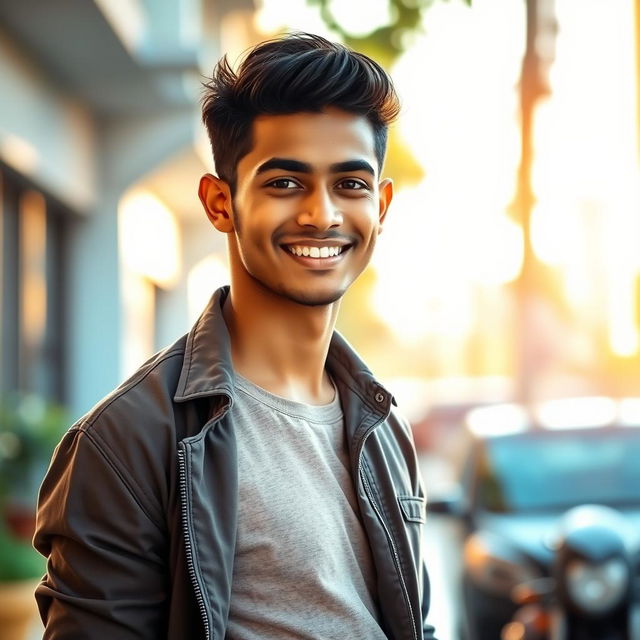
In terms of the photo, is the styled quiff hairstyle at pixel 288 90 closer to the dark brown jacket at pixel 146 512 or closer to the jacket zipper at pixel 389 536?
the dark brown jacket at pixel 146 512

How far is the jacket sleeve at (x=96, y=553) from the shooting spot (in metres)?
1.98

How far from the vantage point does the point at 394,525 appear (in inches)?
93.4

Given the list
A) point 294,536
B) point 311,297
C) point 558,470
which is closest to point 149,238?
point 558,470

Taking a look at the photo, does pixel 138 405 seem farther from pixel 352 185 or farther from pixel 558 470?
pixel 558 470

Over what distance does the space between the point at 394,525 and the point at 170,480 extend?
19.6 inches

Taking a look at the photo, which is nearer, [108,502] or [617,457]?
[108,502]

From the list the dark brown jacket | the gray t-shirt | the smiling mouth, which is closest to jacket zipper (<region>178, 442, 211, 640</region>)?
the dark brown jacket

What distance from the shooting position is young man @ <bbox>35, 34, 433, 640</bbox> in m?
2.02

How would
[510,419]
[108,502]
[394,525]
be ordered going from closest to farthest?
[108,502] → [394,525] → [510,419]

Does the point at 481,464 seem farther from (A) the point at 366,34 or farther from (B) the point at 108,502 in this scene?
(B) the point at 108,502

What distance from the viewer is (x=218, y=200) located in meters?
2.36

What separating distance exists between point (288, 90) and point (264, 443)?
625 mm

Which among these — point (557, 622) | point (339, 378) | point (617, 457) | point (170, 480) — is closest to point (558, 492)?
point (617, 457)

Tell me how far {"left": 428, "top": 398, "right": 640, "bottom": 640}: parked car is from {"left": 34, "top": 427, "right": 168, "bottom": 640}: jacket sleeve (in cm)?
474
